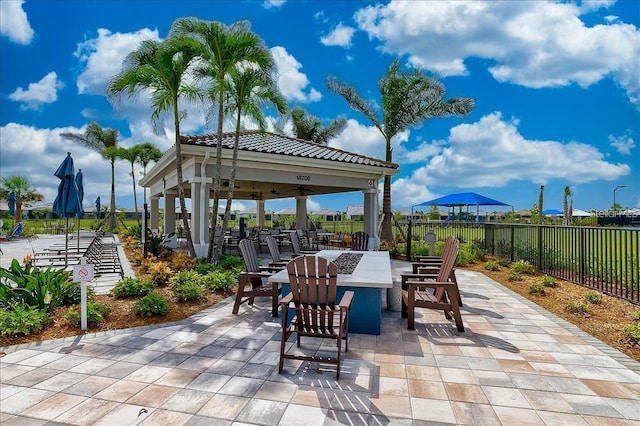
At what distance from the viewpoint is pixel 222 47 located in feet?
28.0

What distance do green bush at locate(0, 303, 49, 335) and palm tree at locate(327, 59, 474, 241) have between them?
13.0 m

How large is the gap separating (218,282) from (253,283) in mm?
1191

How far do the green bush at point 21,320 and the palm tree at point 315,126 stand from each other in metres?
21.2

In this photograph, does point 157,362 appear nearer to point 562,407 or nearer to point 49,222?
point 562,407

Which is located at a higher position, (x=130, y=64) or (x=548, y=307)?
(x=130, y=64)

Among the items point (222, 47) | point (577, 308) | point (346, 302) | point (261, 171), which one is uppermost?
point (222, 47)

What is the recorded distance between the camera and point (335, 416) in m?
2.84

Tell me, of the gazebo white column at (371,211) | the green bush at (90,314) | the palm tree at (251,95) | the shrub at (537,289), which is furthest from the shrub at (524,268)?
the green bush at (90,314)

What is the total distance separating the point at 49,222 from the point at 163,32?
2688 cm

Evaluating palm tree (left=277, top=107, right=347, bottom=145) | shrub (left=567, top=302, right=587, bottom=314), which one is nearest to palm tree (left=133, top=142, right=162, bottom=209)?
palm tree (left=277, top=107, right=347, bottom=145)

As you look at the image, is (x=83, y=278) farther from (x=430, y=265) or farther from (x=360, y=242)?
(x=360, y=242)

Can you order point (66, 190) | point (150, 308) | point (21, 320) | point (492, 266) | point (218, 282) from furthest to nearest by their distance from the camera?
point (492, 266) → point (66, 190) → point (218, 282) → point (150, 308) → point (21, 320)

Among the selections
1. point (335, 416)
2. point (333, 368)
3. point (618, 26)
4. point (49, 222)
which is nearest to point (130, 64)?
point (333, 368)

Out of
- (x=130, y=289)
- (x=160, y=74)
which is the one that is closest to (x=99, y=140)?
(x=160, y=74)
